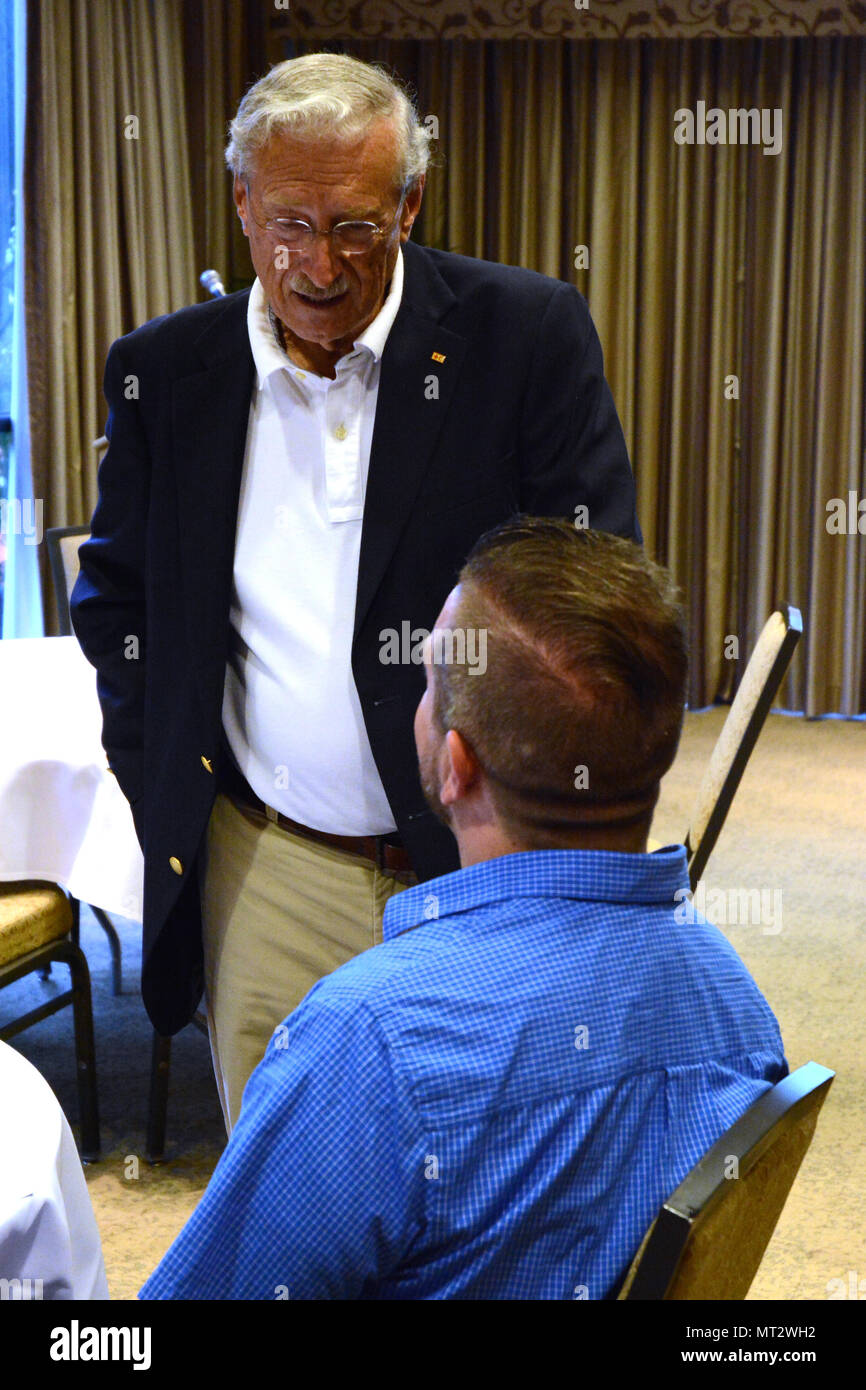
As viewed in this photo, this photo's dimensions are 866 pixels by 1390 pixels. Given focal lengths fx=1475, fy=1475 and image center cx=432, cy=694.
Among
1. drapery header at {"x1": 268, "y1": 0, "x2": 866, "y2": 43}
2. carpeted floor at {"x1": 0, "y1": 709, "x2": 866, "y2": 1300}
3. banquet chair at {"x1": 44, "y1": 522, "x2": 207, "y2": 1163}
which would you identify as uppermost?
drapery header at {"x1": 268, "y1": 0, "x2": 866, "y2": 43}

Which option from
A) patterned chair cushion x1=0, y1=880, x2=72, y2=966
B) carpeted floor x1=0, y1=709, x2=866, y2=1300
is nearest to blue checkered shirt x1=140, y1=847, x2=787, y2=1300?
carpeted floor x1=0, y1=709, x2=866, y2=1300

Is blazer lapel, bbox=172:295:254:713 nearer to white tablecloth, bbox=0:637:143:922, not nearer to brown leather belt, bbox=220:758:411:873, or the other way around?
brown leather belt, bbox=220:758:411:873

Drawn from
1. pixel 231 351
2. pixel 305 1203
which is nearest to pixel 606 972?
pixel 305 1203

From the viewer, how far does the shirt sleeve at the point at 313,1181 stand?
886 mm

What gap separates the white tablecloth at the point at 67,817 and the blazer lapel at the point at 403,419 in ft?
3.33

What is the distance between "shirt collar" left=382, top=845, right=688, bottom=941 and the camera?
0.97m

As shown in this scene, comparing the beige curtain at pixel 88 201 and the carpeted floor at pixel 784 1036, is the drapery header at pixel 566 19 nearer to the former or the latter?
the beige curtain at pixel 88 201

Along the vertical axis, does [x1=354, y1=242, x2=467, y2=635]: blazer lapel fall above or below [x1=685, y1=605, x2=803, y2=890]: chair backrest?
above

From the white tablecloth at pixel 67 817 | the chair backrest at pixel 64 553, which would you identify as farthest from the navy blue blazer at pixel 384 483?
the chair backrest at pixel 64 553

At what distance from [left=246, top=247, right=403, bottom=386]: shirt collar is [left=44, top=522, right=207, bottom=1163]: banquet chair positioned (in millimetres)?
1003

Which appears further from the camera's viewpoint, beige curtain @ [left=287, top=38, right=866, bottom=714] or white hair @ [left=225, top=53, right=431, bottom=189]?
beige curtain @ [left=287, top=38, right=866, bottom=714]

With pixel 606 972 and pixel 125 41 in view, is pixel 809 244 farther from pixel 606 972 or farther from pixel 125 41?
pixel 606 972

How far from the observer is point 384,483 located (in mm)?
1565

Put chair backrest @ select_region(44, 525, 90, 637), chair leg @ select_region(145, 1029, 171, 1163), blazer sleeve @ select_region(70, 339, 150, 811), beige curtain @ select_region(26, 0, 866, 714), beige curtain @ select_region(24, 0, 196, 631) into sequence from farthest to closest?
1. beige curtain @ select_region(26, 0, 866, 714)
2. beige curtain @ select_region(24, 0, 196, 631)
3. chair backrest @ select_region(44, 525, 90, 637)
4. chair leg @ select_region(145, 1029, 171, 1163)
5. blazer sleeve @ select_region(70, 339, 150, 811)
